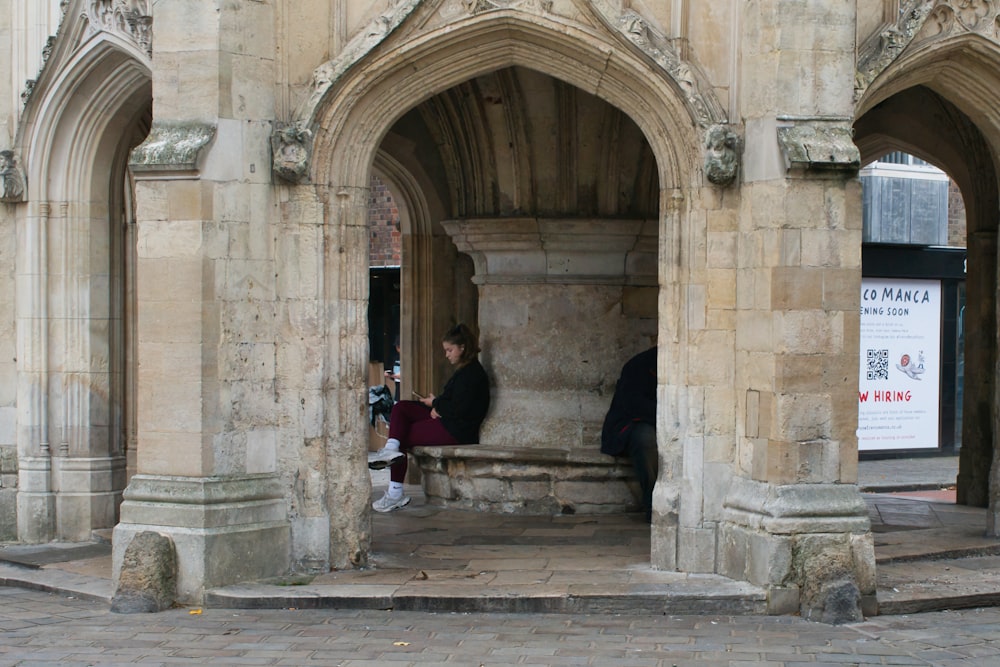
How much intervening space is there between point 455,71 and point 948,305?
11635 mm

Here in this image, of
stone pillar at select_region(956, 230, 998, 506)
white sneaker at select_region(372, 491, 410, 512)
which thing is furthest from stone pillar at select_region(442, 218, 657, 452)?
stone pillar at select_region(956, 230, 998, 506)

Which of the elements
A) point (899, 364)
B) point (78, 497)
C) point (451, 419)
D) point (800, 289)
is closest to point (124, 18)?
point (78, 497)

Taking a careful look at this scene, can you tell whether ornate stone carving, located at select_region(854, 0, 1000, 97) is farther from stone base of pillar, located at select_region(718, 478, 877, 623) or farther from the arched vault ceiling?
the arched vault ceiling

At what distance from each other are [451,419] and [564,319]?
1.20 metres

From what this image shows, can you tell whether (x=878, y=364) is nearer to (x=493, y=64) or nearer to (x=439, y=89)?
(x=493, y=64)

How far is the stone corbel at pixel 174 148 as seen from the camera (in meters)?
8.72

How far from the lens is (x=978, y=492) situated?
12.3 m

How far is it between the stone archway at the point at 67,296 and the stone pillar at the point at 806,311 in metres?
4.92

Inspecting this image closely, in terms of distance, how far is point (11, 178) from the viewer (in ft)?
35.8

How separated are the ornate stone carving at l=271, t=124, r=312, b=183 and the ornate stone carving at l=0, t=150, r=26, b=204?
288 centimetres

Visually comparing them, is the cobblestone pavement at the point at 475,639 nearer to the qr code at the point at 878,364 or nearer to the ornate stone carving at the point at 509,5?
the ornate stone carving at the point at 509,5

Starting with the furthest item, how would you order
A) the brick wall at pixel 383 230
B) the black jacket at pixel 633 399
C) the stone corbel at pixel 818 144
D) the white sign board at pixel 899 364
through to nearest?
1. the brick wall at pixel 383 230
2. the white sign board at pixel 899 364
3. the black jacket at pixel 633 399
4. the stone corbel at pixel 818 144

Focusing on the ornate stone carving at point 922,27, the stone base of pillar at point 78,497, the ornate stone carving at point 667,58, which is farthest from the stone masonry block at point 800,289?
the stone base of pillar at point 78,497

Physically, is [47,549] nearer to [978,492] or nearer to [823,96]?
[823,96]
